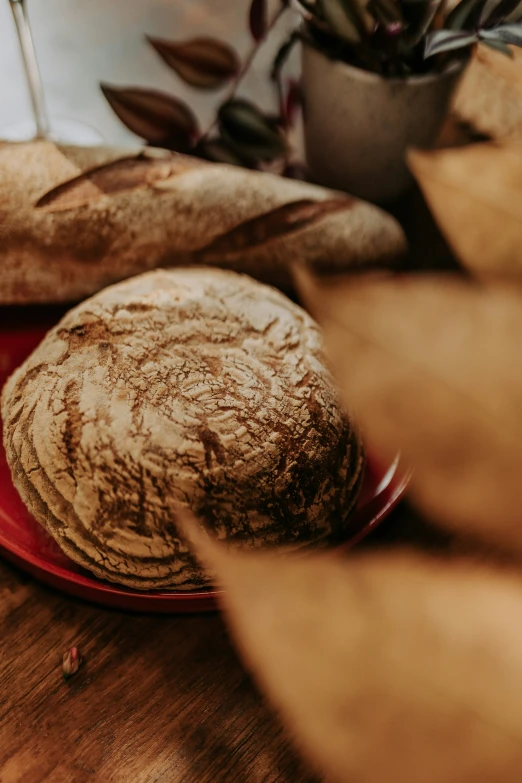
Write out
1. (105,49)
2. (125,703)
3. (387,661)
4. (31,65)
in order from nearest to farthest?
(387,661)
(125,703)
(31,65)
(105,49)

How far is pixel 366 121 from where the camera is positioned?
1042 mm

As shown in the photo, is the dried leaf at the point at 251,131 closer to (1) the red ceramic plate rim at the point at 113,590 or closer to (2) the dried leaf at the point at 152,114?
(2) the dried leaf at the point at 152,114

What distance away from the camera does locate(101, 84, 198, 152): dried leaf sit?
A: 103 cm

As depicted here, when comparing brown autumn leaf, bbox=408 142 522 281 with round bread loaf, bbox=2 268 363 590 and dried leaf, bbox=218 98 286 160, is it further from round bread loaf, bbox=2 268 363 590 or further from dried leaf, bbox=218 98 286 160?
dried leaf, bbox=218 98 286 160

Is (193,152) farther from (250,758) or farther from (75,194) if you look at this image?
(250,758)

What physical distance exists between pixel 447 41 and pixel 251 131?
0.35m

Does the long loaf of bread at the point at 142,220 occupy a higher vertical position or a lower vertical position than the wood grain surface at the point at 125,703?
higher

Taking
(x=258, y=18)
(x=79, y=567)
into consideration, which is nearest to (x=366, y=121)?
(x=258, y=18)

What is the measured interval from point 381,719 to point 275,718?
513 millimetres

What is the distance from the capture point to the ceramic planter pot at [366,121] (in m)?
1.00

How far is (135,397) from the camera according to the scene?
0.70 meters

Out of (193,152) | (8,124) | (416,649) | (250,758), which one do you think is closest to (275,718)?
(250,758)

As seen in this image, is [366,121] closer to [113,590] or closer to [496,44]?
[496,44]

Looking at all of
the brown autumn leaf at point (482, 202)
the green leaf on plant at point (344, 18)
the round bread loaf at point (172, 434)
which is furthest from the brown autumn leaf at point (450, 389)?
the green leaf on plant at point (344, 18)
